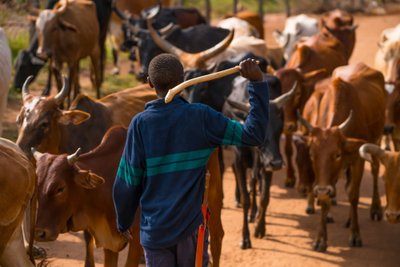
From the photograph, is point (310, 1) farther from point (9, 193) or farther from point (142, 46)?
point (9, 193)

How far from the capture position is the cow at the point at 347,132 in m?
8.33

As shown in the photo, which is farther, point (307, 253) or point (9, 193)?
point (307, 253)

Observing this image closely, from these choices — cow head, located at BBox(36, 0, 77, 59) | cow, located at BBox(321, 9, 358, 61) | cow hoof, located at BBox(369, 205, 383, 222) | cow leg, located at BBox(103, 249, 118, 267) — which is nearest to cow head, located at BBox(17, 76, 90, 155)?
cow leg, located at BBox(103, 249, 118, 267)

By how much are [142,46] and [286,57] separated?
399 centimetres

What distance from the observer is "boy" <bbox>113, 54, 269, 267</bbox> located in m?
4.58

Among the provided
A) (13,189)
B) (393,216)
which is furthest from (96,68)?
(13,189)

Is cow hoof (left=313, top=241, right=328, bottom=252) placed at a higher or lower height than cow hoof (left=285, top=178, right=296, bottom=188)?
higher

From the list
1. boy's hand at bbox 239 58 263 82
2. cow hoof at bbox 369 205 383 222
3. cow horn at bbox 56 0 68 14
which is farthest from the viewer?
cow horn at bbox 56 0 68 14

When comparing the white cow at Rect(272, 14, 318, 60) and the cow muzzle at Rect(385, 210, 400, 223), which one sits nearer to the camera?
the cow muzzle at Rect(385, 210, 400, 223)

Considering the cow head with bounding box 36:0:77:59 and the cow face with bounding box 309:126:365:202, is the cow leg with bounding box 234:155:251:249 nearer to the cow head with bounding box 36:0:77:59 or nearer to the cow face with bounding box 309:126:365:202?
the cow face with bounding box 309:126:365:202

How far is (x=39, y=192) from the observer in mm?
5883

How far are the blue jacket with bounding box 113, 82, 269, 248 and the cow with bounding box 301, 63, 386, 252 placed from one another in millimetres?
3823

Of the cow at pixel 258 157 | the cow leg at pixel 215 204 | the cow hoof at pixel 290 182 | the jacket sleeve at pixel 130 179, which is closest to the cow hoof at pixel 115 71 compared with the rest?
the cow hoof at pixel 290 182

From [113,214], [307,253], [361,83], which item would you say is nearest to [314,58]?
[361,83]
